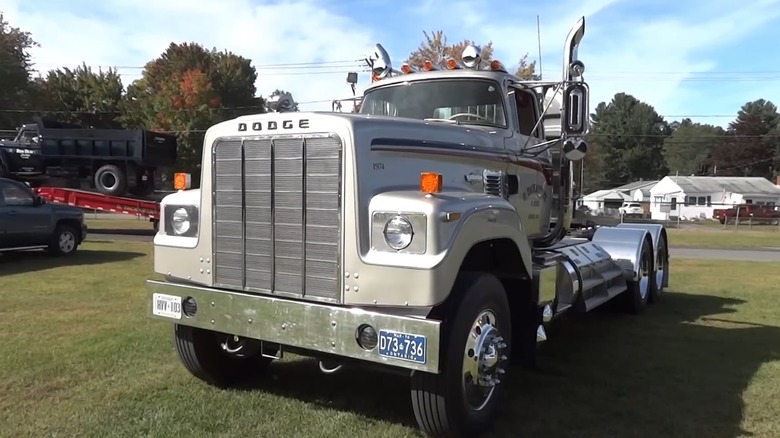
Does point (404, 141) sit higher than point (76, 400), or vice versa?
point (404, 141)

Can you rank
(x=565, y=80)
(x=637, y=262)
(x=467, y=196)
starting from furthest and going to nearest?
(x=637, y=262)
(x=565, y=80)
(x=467, y=196)

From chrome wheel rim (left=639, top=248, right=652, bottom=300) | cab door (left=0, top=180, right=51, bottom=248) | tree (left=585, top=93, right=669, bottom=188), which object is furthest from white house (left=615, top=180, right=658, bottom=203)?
cab door (left=0, top=180, right=51, bottom=248)

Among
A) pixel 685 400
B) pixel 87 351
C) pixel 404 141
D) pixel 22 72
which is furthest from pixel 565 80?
pixel 22 72

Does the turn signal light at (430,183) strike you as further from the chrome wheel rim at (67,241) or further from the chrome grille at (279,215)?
the chrome wheel rim at (67,241)

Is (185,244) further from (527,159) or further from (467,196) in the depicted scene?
(527,159)

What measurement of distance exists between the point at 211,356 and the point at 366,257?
1.87 meters

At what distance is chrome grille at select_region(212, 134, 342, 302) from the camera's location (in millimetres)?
4008

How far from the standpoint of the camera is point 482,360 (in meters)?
4.16

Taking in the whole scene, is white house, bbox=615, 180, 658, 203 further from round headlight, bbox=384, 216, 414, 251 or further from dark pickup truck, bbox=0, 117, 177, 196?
round headlight, bbox=384, 216, 414, 251

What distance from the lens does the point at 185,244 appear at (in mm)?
4621

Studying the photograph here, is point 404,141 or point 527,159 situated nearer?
point 404,141

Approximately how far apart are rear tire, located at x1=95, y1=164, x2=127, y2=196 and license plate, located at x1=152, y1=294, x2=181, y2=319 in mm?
17383

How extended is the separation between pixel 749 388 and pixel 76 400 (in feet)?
16.8

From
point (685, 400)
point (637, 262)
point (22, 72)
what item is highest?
point (22, 72)
